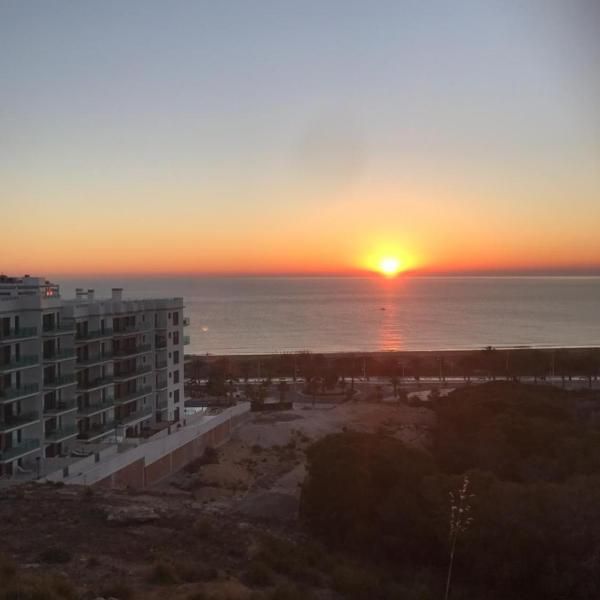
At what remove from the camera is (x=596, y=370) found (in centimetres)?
5800

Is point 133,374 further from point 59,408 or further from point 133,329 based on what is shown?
point 59,408

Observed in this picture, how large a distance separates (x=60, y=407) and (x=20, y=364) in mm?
2876

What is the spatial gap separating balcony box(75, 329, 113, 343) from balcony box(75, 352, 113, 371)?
0.82 meters

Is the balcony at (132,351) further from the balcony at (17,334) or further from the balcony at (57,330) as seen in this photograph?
the balcony at (17,334)

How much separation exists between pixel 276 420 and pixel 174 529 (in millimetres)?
24388

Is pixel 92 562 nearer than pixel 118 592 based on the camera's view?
No

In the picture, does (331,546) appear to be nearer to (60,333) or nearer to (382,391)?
(60,333)

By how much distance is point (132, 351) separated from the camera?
31281 mm

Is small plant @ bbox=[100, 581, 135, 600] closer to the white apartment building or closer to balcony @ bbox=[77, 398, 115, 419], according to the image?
the white apartment building

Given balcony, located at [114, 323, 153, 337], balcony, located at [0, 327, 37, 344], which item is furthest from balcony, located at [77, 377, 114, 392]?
balcony, located at [0, 327, 37, 344]

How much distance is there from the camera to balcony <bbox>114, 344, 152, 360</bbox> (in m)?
30.4

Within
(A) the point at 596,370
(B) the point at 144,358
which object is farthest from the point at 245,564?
(A) the point at 596,370

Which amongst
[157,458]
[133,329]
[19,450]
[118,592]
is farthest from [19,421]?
[118,592]

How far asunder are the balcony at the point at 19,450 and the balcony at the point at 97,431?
327 cm
